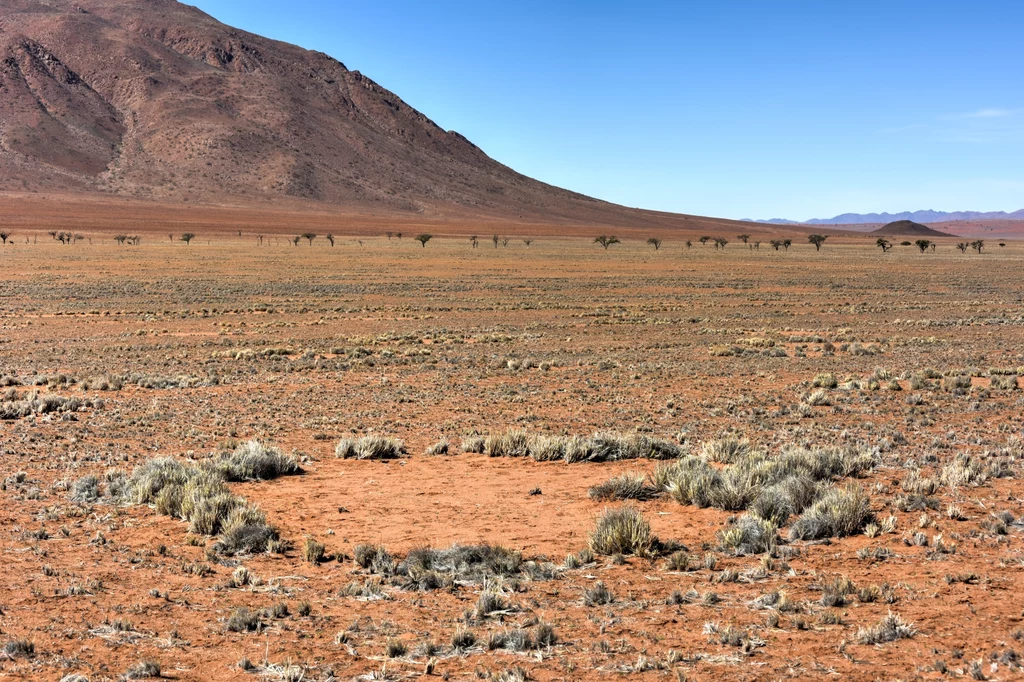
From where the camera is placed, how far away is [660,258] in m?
80.9

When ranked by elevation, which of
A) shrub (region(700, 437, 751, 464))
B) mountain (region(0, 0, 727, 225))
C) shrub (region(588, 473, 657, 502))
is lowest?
shrub (region(588, 473, 657, 502))

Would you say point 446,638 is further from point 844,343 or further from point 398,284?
point 398,284

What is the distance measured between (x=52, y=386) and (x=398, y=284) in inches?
1212

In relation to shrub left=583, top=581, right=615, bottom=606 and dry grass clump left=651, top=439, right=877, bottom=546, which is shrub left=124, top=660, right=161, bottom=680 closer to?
shrub left=583, top=581, right=615, bottom=606

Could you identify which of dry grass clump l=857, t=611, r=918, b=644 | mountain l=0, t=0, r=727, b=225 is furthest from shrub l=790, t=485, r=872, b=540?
mountain l=0, t=0, r=727, b=225

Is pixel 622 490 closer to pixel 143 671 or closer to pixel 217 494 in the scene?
pixel 217 494

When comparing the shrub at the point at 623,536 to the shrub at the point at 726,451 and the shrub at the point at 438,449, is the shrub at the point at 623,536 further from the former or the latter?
the shrub at the point at 438,449

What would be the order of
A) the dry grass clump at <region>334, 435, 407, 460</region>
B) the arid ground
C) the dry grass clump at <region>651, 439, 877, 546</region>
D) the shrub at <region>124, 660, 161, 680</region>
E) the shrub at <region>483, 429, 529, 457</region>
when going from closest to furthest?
the shrub at <region>124, 660, 161, 680</region>, the arid ground, the dry grass clump at <region>651, 439, 877, 546</region>, the dry grass clump at <region>334, 435, 407, 460</region>, the shrub at <region>483, 429, 529, 457</region>

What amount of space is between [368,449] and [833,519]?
6.81 m

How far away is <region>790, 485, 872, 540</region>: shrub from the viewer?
8.66 m

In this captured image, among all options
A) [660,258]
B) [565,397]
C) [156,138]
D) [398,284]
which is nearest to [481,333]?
[565,397]

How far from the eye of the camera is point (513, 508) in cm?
1013

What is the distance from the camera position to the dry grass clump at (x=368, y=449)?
12797mm

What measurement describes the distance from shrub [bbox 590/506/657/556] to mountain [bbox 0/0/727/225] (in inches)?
5755
